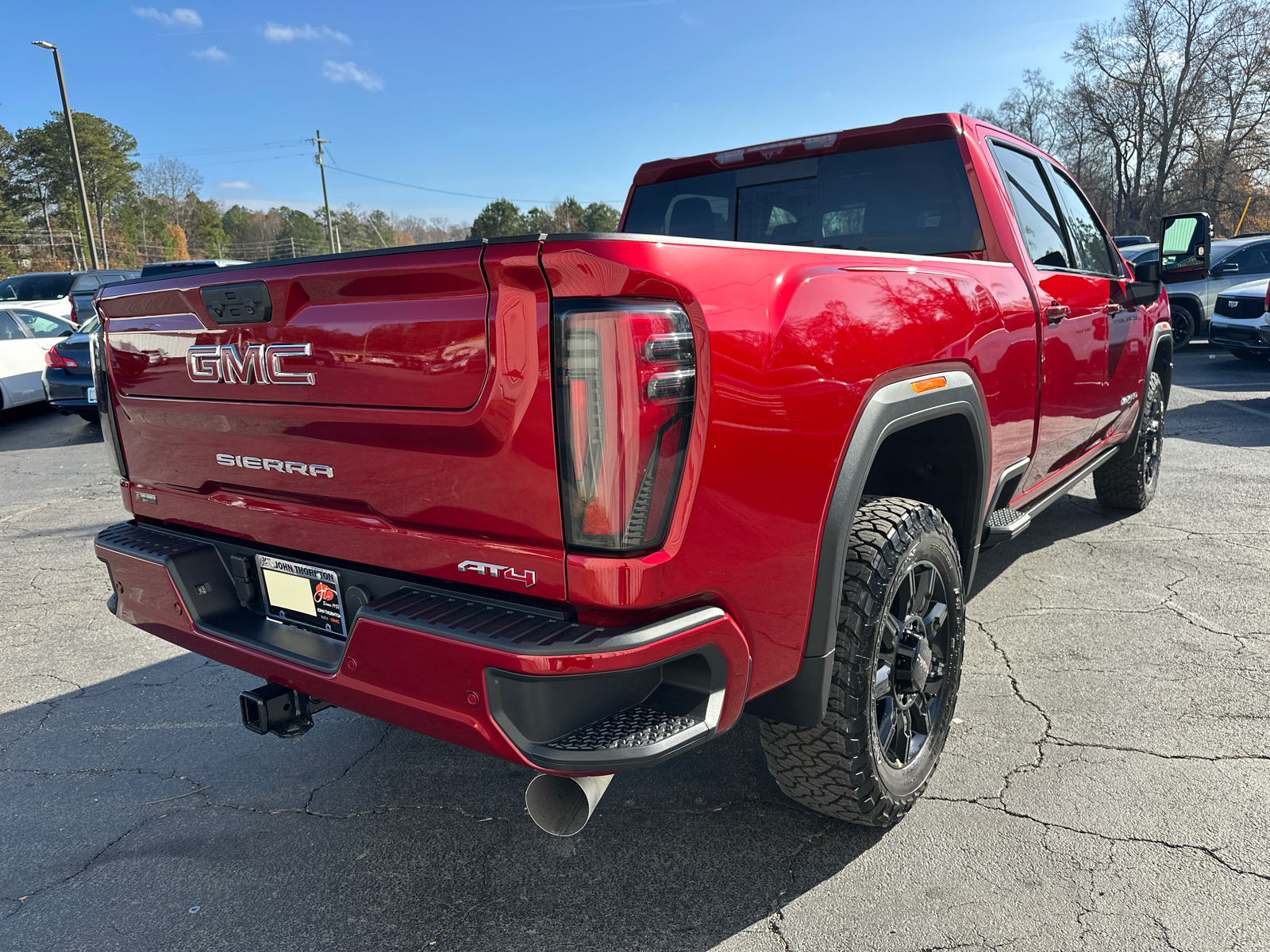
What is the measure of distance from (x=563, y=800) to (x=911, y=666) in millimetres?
1150

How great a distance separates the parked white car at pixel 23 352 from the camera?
10.7 m

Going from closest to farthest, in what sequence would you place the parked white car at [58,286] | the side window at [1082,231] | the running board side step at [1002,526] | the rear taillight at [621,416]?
the rear taillight at [621,416] → the running board side step at [1002,526] → the side window at [1082,231] → the parked white car at [58,286]

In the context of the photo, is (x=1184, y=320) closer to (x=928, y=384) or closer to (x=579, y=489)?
(x=928, y=384)

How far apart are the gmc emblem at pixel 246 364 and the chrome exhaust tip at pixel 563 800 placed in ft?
3.42

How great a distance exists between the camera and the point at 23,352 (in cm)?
1098

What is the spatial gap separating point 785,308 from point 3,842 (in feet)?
→ 8.97

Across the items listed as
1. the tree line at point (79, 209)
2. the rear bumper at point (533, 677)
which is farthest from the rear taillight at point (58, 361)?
the tree line at point (79, 209)

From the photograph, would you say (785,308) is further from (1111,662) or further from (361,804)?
(1111,662)

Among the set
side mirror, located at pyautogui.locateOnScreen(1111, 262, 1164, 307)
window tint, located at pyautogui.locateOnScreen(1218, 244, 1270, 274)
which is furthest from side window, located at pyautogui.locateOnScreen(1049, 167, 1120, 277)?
window tint, located at pyautogui.locateOnScreen(1218, 244, 1270, 274)

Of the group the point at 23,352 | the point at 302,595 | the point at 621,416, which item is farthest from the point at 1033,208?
the point at 23,352

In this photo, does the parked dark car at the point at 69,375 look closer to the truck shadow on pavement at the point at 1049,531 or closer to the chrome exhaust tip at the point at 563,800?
the truck shadow on pavement at the point at 1049,531

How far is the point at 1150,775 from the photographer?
2.61 meters

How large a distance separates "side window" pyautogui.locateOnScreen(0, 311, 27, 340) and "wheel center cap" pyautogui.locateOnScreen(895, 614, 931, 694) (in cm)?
1250

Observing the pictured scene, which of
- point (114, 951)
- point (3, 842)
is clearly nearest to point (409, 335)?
point (114, 951)
